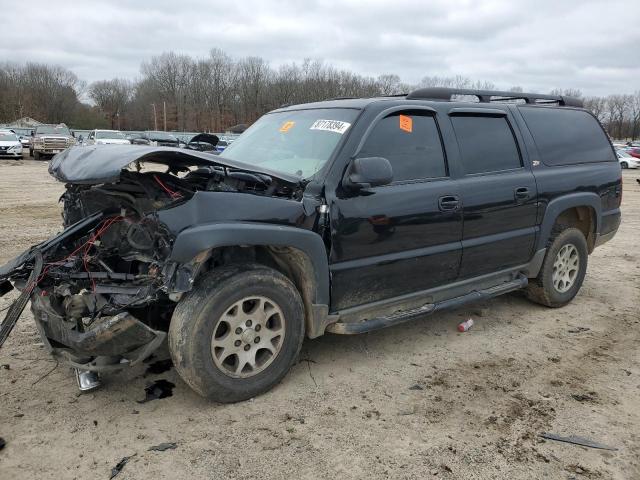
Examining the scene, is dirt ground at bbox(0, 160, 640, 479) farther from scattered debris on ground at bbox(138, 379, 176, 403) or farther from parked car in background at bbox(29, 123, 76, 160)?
parked car in background at bbox(29, 123, 76, 160)

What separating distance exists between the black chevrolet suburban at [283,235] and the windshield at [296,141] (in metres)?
0.01

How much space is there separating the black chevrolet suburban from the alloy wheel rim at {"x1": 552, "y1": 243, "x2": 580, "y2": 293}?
0.64 meters

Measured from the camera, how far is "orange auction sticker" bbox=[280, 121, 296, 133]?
4.11 metres

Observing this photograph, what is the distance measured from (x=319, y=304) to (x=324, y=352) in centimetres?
74

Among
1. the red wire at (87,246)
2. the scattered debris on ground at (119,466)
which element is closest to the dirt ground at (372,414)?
the scattered debris on ground at (119,466)

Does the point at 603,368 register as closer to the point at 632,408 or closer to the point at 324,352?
the point at 632,408

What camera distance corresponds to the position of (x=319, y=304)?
A: 3.41 metres

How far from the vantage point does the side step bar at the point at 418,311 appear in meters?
3.56

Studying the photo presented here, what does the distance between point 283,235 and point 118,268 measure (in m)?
1.25

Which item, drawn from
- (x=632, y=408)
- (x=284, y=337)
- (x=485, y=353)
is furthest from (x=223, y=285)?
(x=632, y=408)

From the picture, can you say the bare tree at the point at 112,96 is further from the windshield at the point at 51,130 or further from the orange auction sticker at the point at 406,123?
the orange auction sticker at the point at 406,123

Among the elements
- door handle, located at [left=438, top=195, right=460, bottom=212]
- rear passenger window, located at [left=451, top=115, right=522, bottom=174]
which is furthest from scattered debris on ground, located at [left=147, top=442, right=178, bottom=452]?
rear passenger window, located at [left=451, top=115, right=522, bottom=174]

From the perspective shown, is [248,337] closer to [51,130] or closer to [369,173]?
[369,173]

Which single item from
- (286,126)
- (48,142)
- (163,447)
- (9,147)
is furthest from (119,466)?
(48,142)
